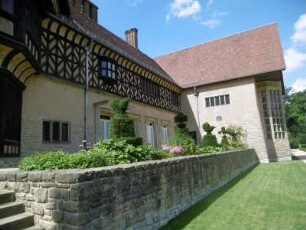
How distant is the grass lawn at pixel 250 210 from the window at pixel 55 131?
6403mm

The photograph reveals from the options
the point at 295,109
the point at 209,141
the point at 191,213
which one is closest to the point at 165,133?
the point at 209,141

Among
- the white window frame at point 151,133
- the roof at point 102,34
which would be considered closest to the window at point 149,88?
the roof at point 102,34

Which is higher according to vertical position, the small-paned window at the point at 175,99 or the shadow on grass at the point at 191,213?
the small-paned window at the point at 175,99

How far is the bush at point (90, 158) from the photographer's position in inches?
193

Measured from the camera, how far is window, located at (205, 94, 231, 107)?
23.8 meters

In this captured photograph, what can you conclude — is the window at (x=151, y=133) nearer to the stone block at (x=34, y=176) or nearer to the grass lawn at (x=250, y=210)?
the grass lawn at (x=250, y=210)

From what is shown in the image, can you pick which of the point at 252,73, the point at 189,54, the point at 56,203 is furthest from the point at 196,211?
the point at 189,54

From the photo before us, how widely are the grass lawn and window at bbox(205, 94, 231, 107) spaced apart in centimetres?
1443

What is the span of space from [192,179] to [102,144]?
8.91 ft

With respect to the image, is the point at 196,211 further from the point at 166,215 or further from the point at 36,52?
the point at 36,52

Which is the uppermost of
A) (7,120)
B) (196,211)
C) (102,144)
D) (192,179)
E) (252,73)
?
(252,73)

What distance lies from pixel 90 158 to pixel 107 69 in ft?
32.5

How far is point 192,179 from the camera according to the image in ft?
25.6

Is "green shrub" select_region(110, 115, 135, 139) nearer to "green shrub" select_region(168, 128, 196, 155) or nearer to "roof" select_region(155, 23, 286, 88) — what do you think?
"green shrub" select_region(168, 128, 196, 155)
